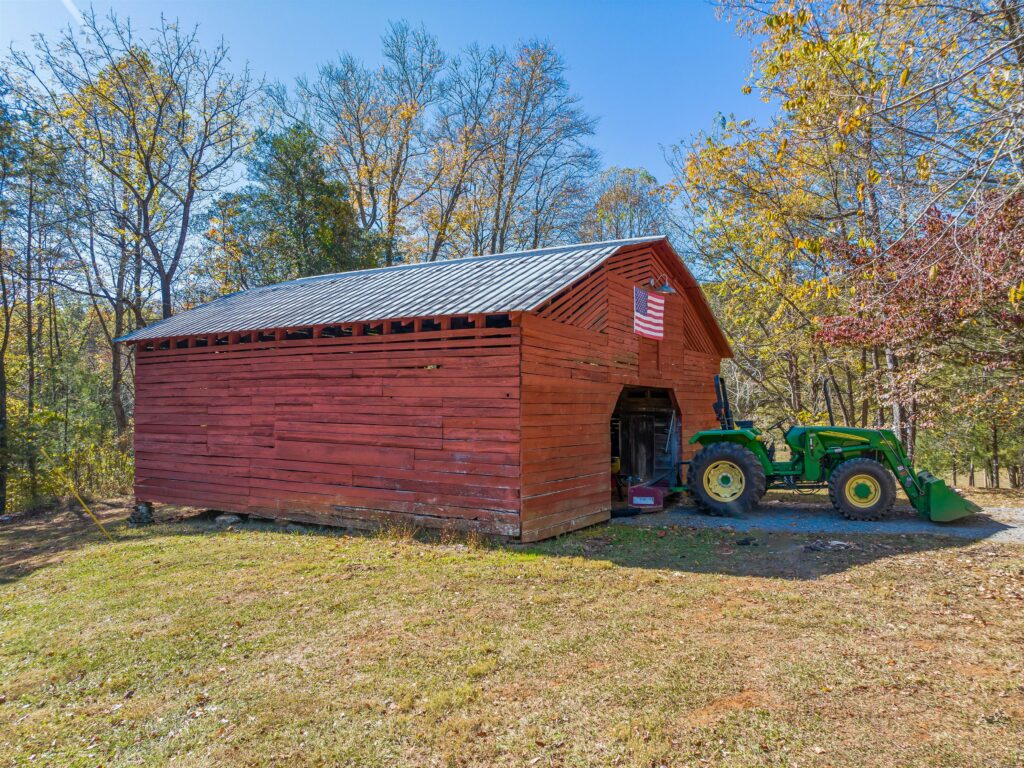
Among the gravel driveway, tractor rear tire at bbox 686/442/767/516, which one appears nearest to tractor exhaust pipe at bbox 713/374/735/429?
tractor rear tire at bbox 686/442/767/516

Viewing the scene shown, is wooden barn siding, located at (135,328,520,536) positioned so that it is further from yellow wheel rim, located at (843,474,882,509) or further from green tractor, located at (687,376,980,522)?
yellow wheel rim, located at (843,474,882,509)

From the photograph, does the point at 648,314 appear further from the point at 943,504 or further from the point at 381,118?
the point at 381,118

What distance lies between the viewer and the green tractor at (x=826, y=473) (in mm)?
7969

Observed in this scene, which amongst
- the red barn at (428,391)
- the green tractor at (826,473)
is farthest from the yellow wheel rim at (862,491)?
the red barn at (428,391)

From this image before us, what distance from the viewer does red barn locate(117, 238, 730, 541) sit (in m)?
7.58

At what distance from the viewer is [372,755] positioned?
9.86 ft

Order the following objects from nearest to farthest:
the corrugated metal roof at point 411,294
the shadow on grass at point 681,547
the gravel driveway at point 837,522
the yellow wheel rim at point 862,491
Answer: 1. the shadow on grass at point 681,547
2. the gravel driveway at point 837,522
3. the corrugated metal roof at point 411,294
4. the yellow wheel rim at point 862,491

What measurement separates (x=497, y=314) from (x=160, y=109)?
17707mm

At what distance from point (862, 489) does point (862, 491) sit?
0.09 feet

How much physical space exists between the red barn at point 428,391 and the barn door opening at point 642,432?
0.08 m

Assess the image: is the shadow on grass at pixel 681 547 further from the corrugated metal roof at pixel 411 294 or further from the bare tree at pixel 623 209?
the bare tree at pixel 623 209

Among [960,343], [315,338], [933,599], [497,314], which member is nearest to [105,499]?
[315,338]

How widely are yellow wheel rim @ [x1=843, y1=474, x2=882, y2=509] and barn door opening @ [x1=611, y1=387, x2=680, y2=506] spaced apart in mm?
3629

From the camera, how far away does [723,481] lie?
29.8ft
